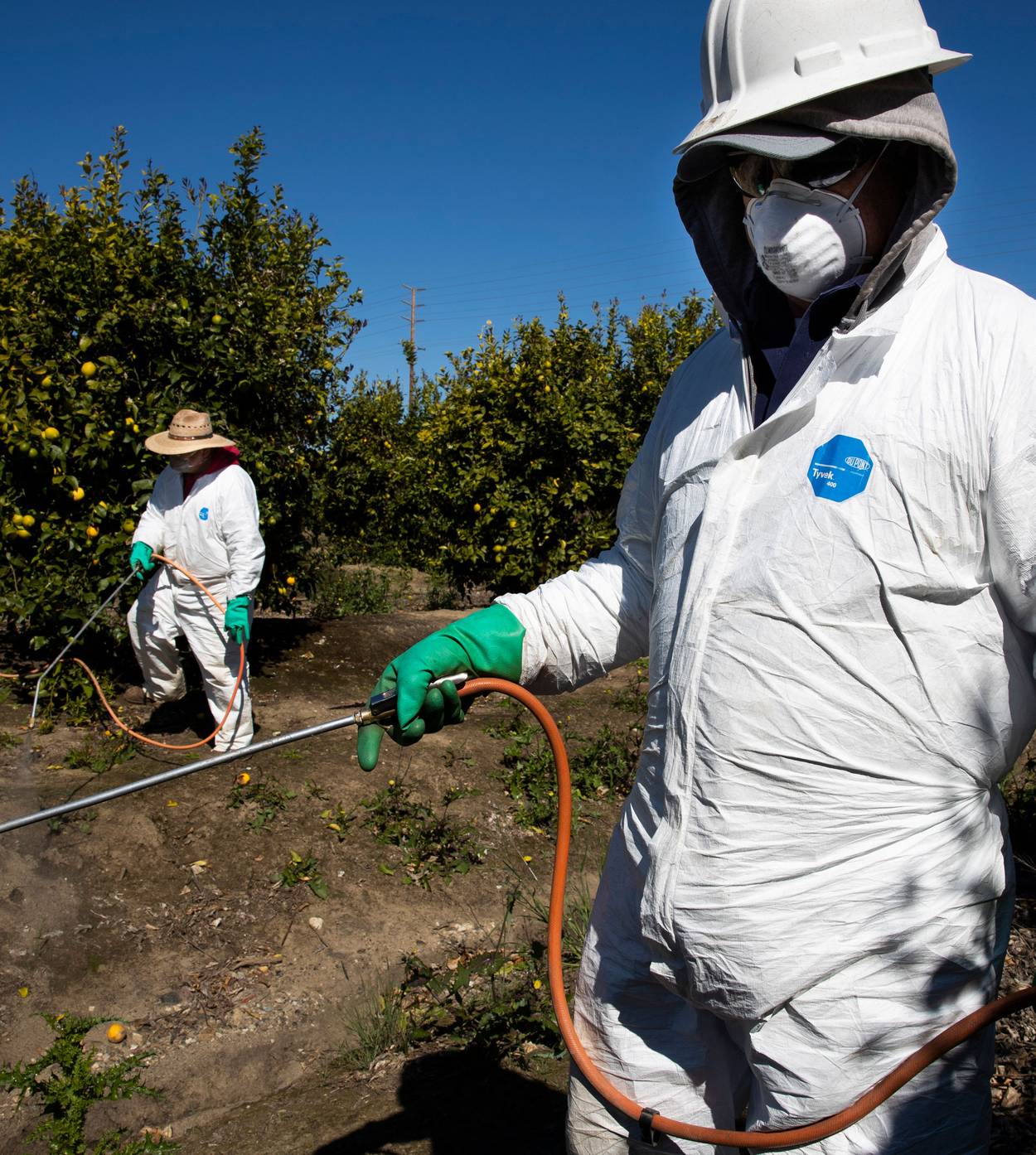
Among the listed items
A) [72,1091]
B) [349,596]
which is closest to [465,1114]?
[72,1091]

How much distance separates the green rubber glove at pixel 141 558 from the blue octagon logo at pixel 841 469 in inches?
192

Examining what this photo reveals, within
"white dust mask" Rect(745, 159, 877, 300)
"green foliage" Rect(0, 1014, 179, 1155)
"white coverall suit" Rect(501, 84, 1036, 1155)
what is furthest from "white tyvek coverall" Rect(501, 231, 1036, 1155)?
"green foliage" Rect(0, 1014, 179, 1155)

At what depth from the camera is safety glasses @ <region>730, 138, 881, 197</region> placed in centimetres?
166

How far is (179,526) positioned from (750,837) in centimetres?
479

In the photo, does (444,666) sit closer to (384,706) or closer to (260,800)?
(384,706)

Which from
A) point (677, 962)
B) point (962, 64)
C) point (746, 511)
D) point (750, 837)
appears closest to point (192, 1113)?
point (677, 962)

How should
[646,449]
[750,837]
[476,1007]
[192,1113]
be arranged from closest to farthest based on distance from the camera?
[750,837], [646,449], [192,1113], [476,1007]

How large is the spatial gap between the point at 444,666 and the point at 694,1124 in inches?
37.1

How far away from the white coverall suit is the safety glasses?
17cm

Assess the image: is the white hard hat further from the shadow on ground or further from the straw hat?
the straw hat

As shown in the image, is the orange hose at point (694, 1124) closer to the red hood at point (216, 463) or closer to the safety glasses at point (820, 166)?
the safety glasses at point (820, 166)

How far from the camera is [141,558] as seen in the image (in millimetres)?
5754

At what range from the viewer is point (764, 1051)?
1640 millimetres

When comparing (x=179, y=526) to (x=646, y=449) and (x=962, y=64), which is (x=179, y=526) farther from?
(x=962, y=64)
